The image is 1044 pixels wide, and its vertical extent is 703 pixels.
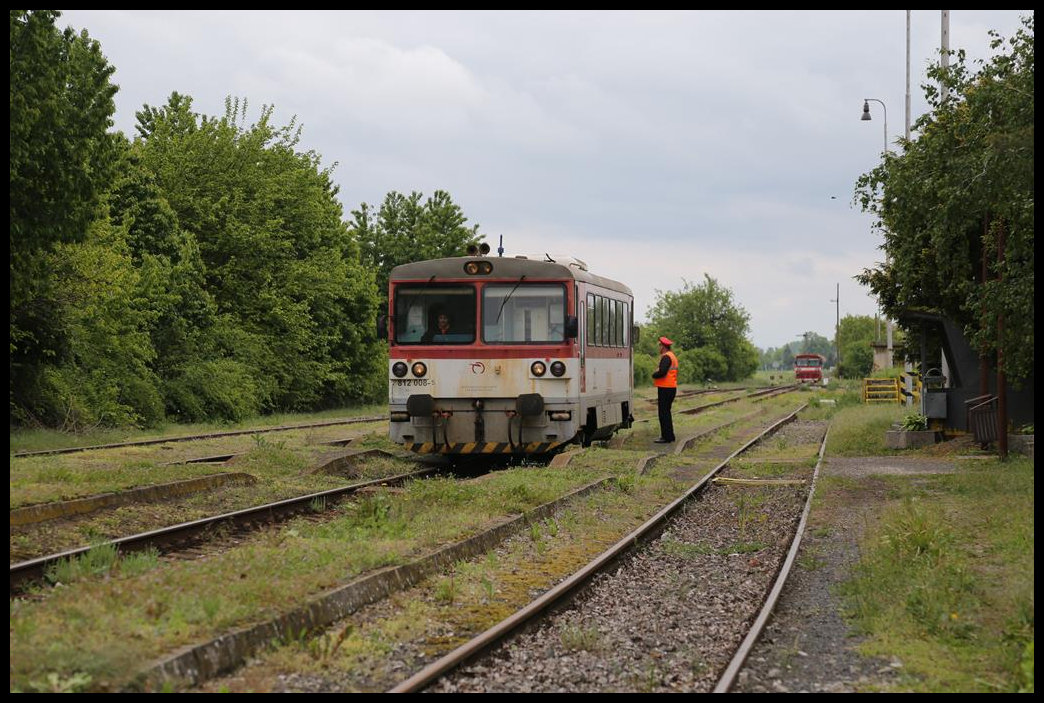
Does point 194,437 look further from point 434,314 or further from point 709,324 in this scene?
point 709,324

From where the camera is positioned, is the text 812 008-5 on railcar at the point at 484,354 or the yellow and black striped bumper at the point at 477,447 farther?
the yellow and black striped bumper at the point at 477,447

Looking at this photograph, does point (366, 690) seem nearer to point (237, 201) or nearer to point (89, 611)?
point (89, 611)

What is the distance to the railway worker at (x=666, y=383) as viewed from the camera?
865 inches

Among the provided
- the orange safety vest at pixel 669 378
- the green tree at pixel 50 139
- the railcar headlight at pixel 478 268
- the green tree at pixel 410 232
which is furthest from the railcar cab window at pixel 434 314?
the green tree at pixel 410 232

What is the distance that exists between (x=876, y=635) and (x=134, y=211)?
24741 millimetres

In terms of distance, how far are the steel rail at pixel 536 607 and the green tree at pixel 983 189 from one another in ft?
16.5

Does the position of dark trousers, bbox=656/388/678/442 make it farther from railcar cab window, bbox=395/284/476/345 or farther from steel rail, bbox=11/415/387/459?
steel rail, bbox=11/415/387/459

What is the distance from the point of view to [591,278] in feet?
62.6

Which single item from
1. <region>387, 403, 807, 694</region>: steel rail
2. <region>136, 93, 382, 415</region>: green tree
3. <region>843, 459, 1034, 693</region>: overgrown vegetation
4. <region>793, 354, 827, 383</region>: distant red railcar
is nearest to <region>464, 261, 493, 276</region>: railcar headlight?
<region>387, 403, 807, 694</region>: steel rail

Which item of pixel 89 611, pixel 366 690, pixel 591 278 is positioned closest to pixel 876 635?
→ pixel 366 690

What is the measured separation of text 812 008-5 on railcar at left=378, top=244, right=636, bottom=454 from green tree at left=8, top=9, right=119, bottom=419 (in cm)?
580

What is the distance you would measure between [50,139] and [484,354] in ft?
26.7

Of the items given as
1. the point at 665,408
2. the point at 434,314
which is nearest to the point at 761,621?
the point at 434,314

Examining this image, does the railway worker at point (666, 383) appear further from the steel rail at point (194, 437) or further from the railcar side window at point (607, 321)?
the steel rail at point (194, 437)
